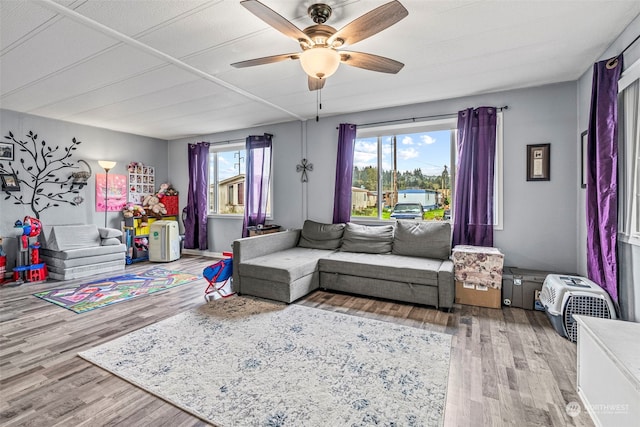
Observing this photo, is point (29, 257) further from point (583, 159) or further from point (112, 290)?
point (583, 159)

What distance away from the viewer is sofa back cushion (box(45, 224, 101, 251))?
4.42 m

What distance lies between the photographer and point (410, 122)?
13.7ft

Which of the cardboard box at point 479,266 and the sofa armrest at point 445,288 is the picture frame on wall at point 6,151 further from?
the cardboard box at point 479,266

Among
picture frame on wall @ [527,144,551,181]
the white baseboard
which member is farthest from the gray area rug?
the white baseboard

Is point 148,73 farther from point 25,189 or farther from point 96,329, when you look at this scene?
point 25,189

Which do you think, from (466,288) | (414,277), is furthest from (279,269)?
(466,288)

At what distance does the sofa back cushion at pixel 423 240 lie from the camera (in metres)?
3.62

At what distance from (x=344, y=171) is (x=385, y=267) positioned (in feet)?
5.62

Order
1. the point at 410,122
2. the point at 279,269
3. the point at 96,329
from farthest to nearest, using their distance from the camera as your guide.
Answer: the point at 410,122 → the point at 279,269 → the point at 96,329

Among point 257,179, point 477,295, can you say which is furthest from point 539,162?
point 257,179

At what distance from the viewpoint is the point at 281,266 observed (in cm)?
338

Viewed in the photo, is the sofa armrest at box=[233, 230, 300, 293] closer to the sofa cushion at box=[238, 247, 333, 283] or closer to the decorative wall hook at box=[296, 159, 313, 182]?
the sofa cushion at box=[238, 247, 333, 283]

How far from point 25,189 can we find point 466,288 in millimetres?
6284

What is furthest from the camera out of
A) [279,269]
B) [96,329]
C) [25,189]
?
[25,189]
